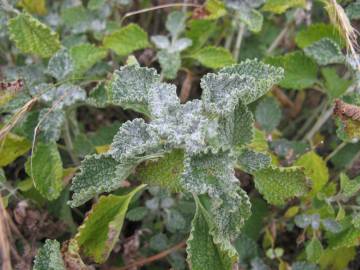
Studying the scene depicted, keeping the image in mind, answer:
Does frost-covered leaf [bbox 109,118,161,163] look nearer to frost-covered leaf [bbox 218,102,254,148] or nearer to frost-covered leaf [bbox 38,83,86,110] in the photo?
frost-covered leaf [bbox 218,102,254,148]

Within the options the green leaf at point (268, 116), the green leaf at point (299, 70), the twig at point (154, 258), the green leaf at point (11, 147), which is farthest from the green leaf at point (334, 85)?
the green leaf at point (11, 147)

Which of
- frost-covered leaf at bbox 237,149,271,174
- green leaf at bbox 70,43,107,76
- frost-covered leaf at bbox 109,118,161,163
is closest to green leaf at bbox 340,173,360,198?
frost-covered leaf at bbox 237,149,271,174

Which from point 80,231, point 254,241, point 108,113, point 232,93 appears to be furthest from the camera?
point 108,113

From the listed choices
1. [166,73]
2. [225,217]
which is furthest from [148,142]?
[166,73]

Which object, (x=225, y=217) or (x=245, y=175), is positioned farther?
(x=245, y=175)

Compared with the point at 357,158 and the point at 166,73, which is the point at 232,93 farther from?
the point at 357,158

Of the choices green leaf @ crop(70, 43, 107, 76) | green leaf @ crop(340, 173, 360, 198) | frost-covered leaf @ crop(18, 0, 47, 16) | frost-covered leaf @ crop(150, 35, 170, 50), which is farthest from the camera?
frost-covered leaf @ crop(18, 0, 47, 16)

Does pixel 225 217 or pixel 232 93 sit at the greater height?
pixel 232 93

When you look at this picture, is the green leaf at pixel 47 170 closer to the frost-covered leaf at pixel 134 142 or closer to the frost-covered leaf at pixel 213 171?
the frost-covered leaf at pixel 134 142

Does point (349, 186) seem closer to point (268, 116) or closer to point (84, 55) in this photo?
point (268, 116)
